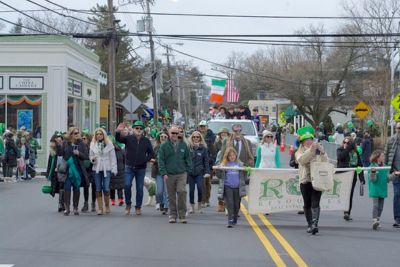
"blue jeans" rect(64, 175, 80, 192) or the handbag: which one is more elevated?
the handbag

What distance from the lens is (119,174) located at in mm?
15219

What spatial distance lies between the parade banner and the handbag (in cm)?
172

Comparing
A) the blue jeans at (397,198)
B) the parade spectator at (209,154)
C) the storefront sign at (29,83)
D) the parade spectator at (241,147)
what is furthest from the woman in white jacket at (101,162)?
the storefront sign at (29,83)

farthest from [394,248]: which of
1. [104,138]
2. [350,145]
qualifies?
[104,138]

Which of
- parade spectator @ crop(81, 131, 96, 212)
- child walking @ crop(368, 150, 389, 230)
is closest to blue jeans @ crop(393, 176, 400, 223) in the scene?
child walking @ crop(368, 150, 389, 230)

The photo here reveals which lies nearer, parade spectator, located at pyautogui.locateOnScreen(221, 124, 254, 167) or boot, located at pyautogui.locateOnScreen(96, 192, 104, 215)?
parade spectator, located at pyautogui.locateOnScreen(221, 124, 254, 167)

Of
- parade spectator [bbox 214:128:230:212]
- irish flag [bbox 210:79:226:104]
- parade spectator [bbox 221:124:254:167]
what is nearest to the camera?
parade spectator [bbox 221:124:254:167]

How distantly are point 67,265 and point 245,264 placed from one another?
2.32 meters

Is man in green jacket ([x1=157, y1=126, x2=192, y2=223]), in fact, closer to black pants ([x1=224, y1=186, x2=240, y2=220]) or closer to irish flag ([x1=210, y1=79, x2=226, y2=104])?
black pants ([x1=224, y1=186, x2=240, y2=220])

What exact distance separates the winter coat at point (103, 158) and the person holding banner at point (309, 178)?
4.24 m

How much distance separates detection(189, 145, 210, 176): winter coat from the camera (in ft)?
48.6

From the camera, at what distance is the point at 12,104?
29984 mm

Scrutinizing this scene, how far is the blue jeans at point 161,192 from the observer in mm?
14922

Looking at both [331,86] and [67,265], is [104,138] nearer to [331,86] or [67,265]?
[67,265]
